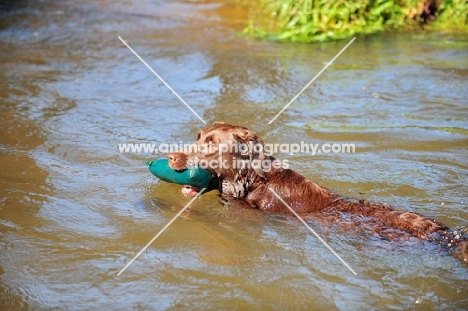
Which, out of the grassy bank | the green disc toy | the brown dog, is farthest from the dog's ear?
the grassy bank

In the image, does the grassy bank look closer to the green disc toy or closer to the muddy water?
the muddy water

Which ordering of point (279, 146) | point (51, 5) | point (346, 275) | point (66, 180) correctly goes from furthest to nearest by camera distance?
point (51, 5) → point (279, 146) → point (66, 180) → point (346, 275)

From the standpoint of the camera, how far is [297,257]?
566 centimetres

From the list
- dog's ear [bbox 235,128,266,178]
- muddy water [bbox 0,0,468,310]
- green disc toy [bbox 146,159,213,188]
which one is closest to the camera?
muddy water [bbox 0,0,468,310]

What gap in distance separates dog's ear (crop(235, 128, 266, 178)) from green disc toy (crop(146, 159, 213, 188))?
1.53 feet

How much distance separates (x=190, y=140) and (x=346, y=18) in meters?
6.18

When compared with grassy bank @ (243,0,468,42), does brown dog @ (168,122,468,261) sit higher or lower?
lower

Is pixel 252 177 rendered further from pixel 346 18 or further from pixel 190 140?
pixel 346 18

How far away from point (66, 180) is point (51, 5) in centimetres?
964

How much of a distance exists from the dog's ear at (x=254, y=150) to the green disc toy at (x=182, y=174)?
0.47 meters

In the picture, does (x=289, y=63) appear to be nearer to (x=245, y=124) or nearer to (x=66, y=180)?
(x=245, y=124)

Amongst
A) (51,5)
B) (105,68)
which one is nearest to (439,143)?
(105,68)

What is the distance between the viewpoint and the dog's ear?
647 centimetres

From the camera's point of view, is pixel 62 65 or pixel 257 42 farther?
pixel 257 42
